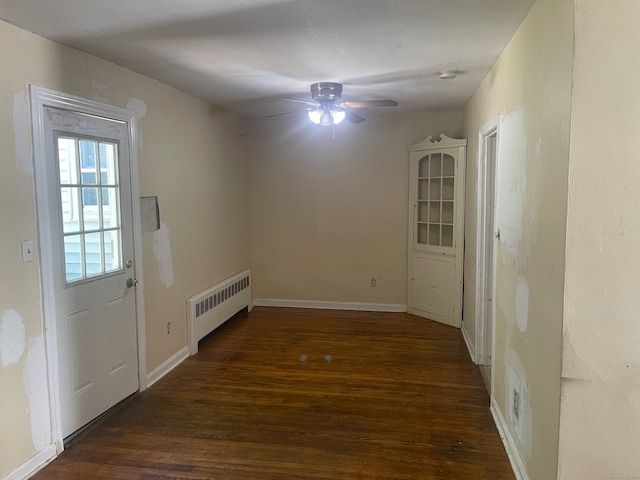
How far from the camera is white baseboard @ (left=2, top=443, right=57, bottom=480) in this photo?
2.38 meters

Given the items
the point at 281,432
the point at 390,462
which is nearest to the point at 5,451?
the point at 281,432

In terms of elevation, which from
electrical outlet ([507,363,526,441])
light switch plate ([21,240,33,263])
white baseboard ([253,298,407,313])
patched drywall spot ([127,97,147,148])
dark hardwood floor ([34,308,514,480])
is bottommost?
dark hardwood floor ([34,308,514,480])

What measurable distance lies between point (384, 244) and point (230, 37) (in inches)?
141

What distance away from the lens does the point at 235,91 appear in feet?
13.2

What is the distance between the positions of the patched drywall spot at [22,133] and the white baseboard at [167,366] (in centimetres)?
188

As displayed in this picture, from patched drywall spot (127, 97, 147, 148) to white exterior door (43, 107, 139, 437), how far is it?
0.56 ft

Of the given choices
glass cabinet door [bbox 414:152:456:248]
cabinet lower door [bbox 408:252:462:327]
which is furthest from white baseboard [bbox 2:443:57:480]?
glass cabinet door [bbox 414:152:456:248]

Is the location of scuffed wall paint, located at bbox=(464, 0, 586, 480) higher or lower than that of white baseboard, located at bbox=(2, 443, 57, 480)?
higher

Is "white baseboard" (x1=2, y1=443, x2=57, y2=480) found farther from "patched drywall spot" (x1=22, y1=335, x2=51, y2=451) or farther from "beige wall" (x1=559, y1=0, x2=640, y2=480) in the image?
"beige wall" (x1=559, y1=0, x2=640, y2=480)

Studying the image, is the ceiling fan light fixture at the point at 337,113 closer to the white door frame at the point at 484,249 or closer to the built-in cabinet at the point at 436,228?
the white door frame at the point at 484,249

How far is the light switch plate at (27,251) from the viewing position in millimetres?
2430

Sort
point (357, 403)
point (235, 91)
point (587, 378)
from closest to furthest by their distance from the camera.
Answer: point (587, 378) < point (357, 403) < point (235, 91)

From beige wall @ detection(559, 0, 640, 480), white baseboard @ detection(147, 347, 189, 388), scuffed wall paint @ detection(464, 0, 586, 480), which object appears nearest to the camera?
beige wall @ detection(559, 0, 640, 480)

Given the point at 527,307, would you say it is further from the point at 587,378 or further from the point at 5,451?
the point at 5,451
